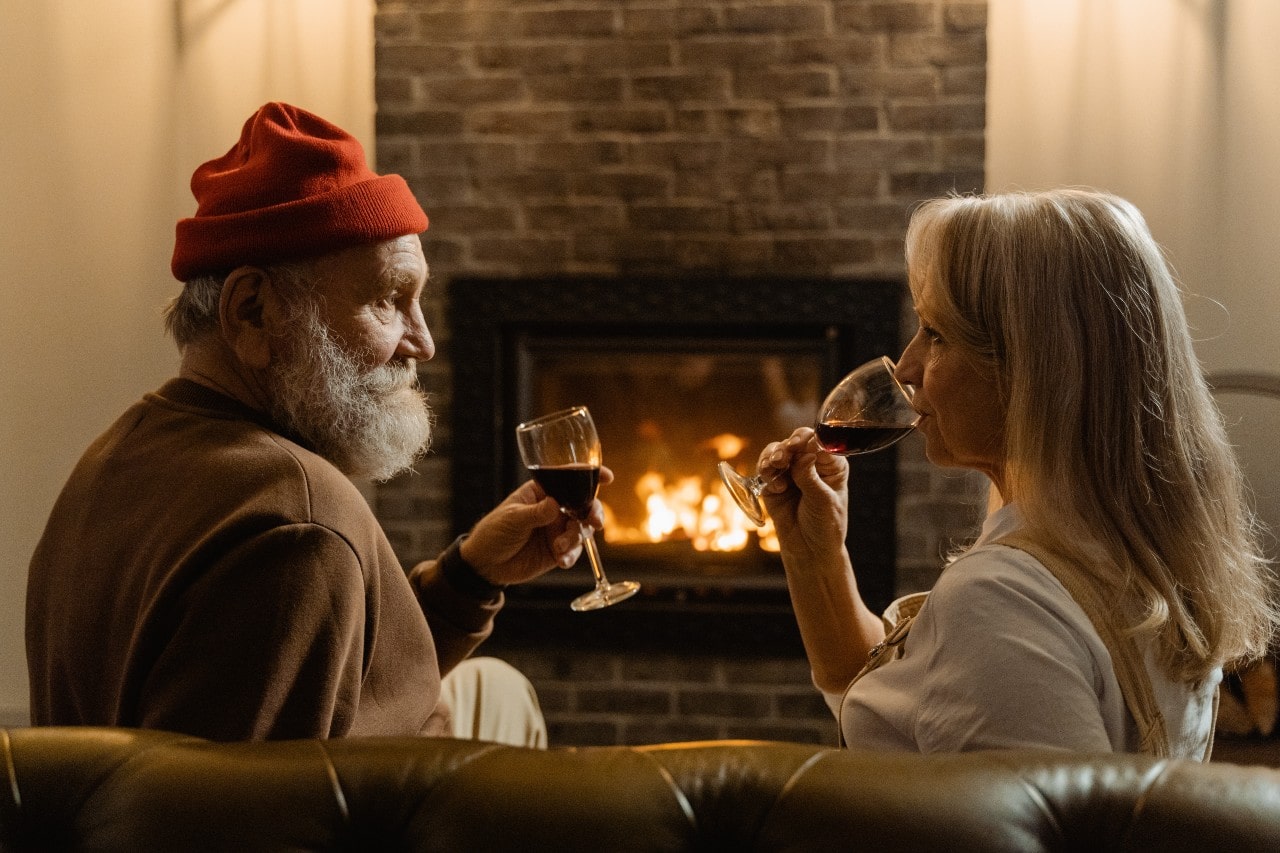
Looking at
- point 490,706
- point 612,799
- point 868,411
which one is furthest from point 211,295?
point 490,706

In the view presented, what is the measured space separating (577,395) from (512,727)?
1.20m

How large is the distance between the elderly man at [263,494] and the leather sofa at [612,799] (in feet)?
1.08

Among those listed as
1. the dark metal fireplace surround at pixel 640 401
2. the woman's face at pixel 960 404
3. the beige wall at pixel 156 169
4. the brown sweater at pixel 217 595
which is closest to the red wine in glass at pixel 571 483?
the brown sweater at pixel 217 595

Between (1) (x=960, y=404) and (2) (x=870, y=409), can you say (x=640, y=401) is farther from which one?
(1) (x=960, y=404)

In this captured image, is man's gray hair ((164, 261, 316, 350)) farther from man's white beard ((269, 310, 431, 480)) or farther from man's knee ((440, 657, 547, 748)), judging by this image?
man's knee ((440, 657, 547, 748))

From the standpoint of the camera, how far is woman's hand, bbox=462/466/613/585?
69.4 inches

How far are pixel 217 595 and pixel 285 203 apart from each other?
0.50 meters

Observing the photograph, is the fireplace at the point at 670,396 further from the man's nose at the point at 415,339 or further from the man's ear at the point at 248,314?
the man's ear at the point at 248,314

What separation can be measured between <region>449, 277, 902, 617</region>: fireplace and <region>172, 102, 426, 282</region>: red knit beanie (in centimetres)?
191

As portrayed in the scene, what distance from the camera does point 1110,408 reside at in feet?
3.68

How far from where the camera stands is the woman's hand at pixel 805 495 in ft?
5.28

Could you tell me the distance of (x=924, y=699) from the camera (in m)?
1.04

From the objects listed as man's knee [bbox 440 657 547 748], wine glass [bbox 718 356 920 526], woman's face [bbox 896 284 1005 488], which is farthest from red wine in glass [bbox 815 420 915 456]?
man's knee [bbox 440 657 547 748]

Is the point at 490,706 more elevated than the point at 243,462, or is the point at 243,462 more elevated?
the point at 243,462
